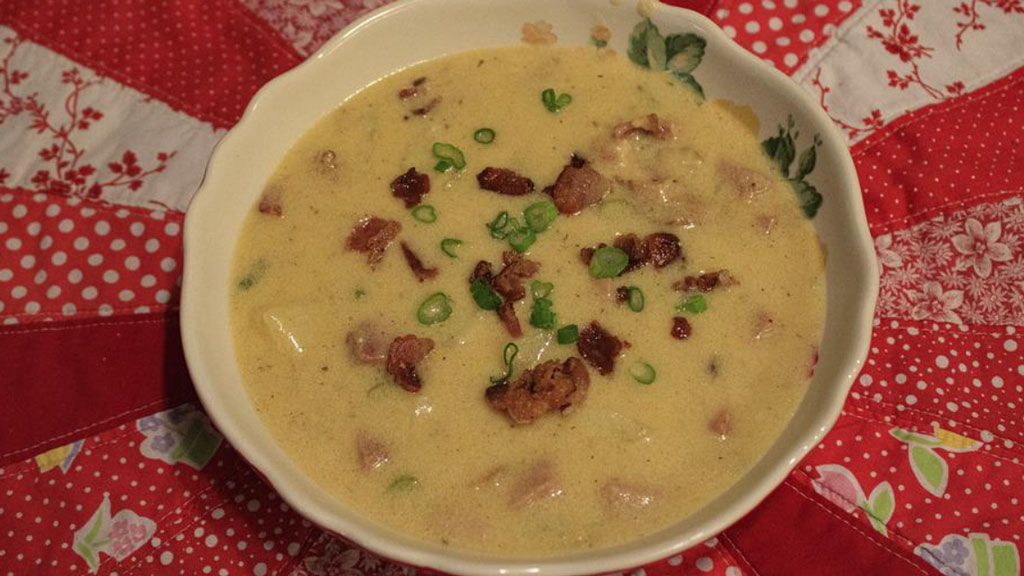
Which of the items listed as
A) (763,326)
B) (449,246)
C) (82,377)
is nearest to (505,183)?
(449,246)

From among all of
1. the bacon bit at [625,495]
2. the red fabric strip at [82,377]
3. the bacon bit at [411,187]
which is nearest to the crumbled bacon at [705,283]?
the bacon bit at [625,495]

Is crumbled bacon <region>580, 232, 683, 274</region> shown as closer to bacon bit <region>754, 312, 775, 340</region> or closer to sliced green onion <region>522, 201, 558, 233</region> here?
sliced green onion <region>522, 201, 558, 233</region>

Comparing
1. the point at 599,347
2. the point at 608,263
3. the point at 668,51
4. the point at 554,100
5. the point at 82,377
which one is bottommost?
the point at 82,377

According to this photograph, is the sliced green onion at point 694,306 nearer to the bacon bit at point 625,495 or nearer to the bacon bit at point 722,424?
the bacon bit at point 722,424

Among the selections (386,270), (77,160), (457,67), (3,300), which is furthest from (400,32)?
(3,300)

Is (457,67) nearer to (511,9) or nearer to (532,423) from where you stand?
(511,9)

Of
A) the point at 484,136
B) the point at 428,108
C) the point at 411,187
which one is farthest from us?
the point at 428,108

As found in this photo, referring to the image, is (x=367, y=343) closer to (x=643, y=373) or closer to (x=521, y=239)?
(x=521, y=239)

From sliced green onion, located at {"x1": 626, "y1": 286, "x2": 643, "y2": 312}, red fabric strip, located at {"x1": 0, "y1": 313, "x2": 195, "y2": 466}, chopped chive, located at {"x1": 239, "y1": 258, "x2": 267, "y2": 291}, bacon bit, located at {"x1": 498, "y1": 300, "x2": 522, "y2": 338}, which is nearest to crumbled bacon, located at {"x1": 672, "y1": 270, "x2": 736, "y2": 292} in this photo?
sliced green onion, located at {"x1": 626, "y1": 286, "x2": 643, "y2": 312}
